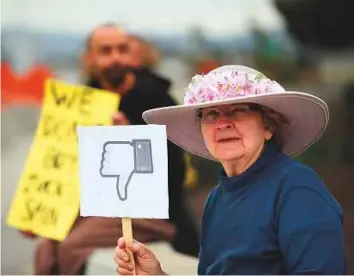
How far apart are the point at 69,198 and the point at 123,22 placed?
2.56ft

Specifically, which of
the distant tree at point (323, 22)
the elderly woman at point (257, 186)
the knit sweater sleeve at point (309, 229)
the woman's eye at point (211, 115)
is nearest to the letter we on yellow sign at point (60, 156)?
the distant tree at point (323, 22)

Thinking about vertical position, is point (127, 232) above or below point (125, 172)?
below

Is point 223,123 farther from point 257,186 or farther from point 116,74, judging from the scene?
point 116,74

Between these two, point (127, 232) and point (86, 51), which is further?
point (86, 51)

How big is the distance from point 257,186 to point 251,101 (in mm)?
168

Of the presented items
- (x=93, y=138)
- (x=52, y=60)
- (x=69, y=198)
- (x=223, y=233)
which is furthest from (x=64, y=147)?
(x=223, y=233)

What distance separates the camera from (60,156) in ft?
8.77

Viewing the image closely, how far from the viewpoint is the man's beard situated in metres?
2.89

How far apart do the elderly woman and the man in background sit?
1052 mm

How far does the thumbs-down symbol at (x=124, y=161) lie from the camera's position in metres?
1.52

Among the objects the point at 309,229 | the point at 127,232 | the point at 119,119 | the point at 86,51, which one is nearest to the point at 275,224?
the point at 309,229

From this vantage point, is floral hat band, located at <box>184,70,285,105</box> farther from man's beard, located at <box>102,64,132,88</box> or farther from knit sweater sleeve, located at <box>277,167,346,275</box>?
man's beard, located at <box>102,64,132,88</box>

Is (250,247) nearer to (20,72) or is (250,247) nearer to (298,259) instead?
(298,259)

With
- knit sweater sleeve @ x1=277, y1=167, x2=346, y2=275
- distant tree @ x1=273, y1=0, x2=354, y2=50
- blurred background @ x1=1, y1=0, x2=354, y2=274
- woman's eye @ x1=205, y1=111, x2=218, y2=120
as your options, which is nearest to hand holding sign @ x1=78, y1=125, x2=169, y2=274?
woman's eye @ x1=205, y1=111, x2=218, y2=120
